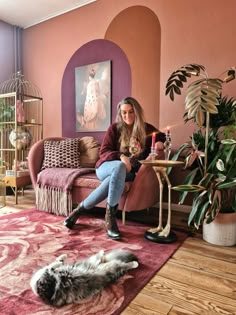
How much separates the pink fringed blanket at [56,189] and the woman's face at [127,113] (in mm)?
666

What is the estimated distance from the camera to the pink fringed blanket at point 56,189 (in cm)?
222

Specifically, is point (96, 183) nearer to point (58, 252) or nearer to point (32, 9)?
point (58, 252)

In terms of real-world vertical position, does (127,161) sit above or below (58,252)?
above

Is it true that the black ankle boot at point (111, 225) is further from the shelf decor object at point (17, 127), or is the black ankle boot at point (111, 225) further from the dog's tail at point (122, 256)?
the shelf decor object at point (17, 127)

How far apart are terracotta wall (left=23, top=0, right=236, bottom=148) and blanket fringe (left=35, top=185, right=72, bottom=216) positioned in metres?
1.23

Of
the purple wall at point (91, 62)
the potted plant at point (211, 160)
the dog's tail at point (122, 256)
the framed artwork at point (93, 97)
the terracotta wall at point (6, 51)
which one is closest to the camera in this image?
the dog's tail at point (122, 256)

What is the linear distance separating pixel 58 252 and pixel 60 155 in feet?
3.98

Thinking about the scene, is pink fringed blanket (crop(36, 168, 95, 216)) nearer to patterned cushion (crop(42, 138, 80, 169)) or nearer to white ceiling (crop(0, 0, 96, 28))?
patterned cushion (crop(42, 138, 80, 169))

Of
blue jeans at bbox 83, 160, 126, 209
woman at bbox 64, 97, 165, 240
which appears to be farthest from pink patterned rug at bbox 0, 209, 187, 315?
blue jeans at bbox 83, 160, 126, 209

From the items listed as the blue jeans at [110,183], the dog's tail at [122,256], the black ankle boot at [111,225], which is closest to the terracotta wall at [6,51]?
the blue jeans at [110,183]

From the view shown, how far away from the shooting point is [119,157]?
2.03 meters

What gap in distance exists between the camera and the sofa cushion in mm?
2635

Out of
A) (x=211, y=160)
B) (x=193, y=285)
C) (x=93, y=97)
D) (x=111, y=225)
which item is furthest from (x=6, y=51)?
(x=193, y=285)

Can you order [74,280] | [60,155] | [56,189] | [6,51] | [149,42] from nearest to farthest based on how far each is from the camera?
[74,280], [56,189], [60,155], [149,42], [6,51]
